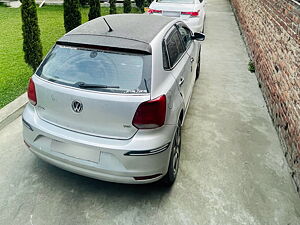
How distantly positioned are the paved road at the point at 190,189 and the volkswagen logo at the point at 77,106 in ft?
3.09

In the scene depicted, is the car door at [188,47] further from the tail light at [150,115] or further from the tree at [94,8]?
the tree at [94,8]

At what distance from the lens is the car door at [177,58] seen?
117 inches

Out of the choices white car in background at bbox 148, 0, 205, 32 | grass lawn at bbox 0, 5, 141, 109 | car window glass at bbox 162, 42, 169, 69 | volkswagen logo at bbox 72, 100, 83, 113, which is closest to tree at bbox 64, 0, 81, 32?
grass lawn at bbox 0, 5, 141, 109

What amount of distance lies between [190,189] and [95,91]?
4.66ft

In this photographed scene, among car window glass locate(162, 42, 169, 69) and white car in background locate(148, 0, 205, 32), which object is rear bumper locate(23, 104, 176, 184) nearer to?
car window glass locate(162, 42, 169, 69)

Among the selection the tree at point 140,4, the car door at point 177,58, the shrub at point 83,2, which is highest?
the car door at point 177,58

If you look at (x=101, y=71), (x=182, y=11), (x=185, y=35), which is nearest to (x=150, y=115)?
(x=101, y=71)

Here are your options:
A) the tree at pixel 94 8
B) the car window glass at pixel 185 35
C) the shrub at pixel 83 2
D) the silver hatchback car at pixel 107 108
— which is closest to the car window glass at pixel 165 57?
the silver hatchback car at pixel 107 108

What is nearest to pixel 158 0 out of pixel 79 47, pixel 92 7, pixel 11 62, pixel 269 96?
pixel 92 7

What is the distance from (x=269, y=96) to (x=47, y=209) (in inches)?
146

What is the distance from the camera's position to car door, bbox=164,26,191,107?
2967mm

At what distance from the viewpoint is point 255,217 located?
2510mm

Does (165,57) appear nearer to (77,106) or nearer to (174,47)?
(174,47)

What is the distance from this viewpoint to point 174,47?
3.24 m
